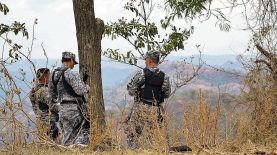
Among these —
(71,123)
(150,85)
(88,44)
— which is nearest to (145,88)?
(150,85)

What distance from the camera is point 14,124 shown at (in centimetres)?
591

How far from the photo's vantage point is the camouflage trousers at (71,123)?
7.49 meters

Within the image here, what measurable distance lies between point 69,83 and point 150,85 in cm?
118

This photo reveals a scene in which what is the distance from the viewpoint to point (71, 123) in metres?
7.58

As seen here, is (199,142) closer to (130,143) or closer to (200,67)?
(130,143)

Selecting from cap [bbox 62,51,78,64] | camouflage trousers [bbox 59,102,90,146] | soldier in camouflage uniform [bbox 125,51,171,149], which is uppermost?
cap [bbox 62,51,78,64]

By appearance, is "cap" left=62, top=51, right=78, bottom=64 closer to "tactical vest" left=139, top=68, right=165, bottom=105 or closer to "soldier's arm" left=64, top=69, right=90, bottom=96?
"soldier's arm" left=64, top=69, right=90, bottom=96

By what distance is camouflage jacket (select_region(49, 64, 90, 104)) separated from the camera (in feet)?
23.9

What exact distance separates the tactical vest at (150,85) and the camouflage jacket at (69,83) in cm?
83

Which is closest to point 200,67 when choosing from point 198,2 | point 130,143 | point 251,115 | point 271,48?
point 198,2

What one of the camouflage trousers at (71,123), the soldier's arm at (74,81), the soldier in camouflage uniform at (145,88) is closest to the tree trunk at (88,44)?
the camouflage trousers at (71,123)

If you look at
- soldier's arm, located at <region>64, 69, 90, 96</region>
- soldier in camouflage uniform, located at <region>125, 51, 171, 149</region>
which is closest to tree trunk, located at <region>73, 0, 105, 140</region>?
soldier in camouflage uniform, located at <region>125, 51, 171, 149</region>

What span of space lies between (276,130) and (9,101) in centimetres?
429

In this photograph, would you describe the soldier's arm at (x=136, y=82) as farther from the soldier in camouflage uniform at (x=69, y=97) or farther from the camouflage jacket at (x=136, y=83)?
the soldier in camouflage uniform at (x=69, y=97)
